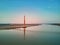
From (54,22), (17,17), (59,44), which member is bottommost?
(59,44)

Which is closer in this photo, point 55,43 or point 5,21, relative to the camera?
point 55,43

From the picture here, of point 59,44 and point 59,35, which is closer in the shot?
point 59,44

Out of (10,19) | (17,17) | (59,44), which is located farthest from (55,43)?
(10,19)

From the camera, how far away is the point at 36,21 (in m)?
2.56

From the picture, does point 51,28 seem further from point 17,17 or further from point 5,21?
point 5,21

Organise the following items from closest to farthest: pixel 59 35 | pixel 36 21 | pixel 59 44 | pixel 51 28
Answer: pixel 59 44
pixel 59 35
pixel 36 21
pixel 51 28

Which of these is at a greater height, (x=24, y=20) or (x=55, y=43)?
(x=24, y=20)

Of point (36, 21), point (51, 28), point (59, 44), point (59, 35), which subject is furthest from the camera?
point (51, 28)

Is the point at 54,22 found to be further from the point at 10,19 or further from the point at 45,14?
the point at 10,19

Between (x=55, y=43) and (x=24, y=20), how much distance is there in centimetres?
108

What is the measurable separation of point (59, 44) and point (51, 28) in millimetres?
1052

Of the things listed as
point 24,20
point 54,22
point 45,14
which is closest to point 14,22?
Answer: point 24,20

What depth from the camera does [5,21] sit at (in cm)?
→ 260

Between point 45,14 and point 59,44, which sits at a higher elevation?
point 45,14
